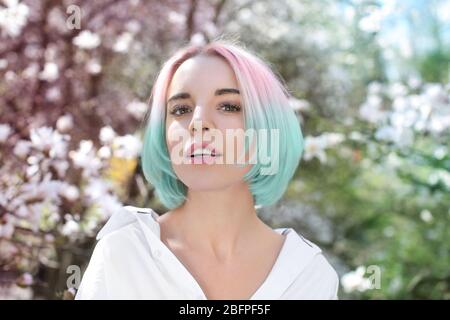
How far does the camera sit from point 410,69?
3.35 metres

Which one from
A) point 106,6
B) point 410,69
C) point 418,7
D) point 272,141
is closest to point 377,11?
point 418,7

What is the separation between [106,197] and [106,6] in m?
0.88

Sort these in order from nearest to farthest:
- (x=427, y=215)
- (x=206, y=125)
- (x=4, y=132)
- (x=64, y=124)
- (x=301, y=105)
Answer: (x=206, y=125), (x=4, y=132), (x=64, y=124), (x=301, y=105), (x=427, y=215)

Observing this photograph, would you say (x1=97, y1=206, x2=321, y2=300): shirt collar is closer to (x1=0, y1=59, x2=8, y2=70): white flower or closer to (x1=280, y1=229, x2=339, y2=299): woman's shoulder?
(x1=280, y1=229, x2=339, y2=299): woman's shoulder

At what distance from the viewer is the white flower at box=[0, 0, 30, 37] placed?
227 centimetres

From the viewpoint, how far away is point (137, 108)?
2629mm

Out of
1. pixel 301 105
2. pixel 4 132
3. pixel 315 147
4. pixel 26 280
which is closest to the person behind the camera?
pixel 26 280

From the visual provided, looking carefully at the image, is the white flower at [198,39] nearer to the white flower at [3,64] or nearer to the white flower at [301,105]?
the white flower at [301,105]

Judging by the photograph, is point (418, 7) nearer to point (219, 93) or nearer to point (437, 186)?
point (437, 186)

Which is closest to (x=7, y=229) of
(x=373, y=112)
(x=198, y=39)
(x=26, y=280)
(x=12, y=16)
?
(x=26, y=280)

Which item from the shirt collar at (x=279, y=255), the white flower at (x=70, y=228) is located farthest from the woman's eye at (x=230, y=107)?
the white flower at (x=70, y=228)

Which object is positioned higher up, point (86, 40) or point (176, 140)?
point (86, 40)

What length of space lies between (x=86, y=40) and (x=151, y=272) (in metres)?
1.47

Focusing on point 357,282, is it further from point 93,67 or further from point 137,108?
point 93,67
